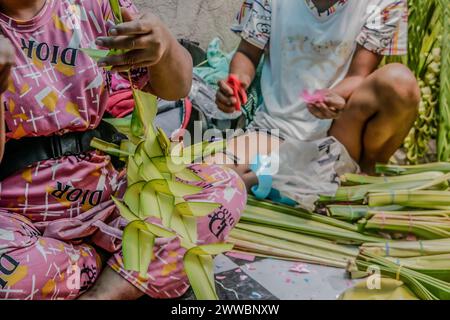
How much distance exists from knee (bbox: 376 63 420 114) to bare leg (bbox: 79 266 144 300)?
117 centimetres

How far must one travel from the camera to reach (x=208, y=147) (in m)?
1.23

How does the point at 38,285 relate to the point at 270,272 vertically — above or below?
above

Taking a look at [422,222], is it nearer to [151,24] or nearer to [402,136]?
[402,136]

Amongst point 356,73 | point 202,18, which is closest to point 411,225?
point 356,73

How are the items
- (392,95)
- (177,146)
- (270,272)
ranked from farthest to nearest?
(392,95) < (270,272) < (177,146)

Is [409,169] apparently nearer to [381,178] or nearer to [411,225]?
[381,178]

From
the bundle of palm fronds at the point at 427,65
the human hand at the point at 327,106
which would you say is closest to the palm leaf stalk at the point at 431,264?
the human hand at the point at 327,106

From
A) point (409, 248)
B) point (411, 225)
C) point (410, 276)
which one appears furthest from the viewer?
point (411, 225)

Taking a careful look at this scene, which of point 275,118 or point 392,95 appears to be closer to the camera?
point 392,95

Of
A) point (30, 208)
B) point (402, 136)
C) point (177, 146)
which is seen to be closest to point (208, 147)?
point (177, 146)

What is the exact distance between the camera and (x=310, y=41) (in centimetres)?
211

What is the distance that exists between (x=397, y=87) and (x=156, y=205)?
4.04 ft

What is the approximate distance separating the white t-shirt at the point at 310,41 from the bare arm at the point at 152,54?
822 millimetres
